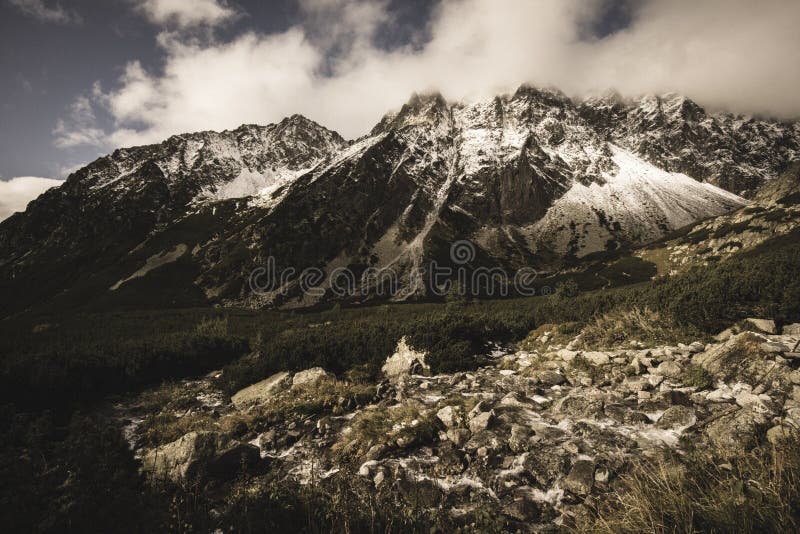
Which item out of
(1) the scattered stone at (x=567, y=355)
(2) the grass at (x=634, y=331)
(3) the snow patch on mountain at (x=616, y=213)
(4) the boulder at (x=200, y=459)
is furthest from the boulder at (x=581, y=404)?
(3) the snow patch on mountain at (x=616, y=213)

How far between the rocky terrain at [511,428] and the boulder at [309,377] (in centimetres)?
35

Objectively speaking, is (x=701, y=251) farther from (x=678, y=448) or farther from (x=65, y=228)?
(x=65, y=228)

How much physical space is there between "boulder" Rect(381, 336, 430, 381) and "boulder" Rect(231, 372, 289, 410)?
3.43m

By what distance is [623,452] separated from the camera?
5410mm

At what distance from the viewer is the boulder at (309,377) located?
36.5 feet

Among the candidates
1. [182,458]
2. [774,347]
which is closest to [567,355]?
[774,347]

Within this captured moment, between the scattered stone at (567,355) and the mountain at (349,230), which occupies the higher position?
Answer: the mountain at (349,230)

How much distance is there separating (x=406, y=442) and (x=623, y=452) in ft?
11.5

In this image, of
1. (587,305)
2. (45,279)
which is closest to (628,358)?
(587,305)

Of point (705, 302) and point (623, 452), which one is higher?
point (705, 302)

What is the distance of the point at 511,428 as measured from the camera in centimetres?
672

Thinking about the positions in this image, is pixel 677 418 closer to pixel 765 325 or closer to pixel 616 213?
pixel 765 325

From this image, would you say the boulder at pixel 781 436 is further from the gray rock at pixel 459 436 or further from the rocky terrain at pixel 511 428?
the gray rock at pixel 459 436

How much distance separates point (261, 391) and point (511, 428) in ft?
26.3
